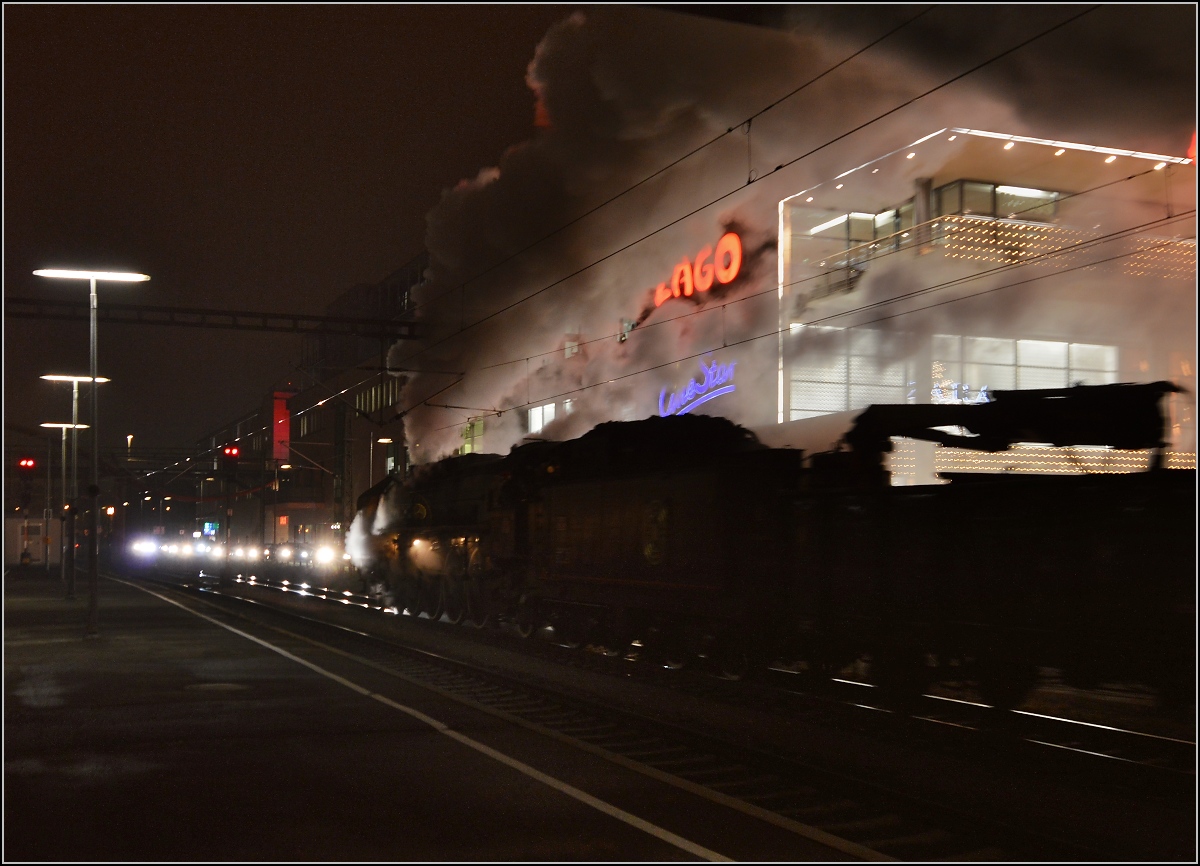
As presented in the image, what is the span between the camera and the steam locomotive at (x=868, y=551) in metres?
8.66

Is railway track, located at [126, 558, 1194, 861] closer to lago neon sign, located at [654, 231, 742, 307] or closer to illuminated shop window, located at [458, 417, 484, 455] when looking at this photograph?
illuminated shop window, located at [458, 417, 484, 455]

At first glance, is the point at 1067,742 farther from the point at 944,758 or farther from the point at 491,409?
the point at 491,409

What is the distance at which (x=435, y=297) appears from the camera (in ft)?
97.1

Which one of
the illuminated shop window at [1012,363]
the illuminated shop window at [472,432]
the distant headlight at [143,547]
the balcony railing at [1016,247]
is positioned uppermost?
the balcony railing at [1016,247]

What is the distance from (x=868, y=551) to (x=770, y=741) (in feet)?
9.07

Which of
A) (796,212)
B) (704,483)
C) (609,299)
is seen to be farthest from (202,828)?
(609,299)

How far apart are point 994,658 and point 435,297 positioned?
22.1 m

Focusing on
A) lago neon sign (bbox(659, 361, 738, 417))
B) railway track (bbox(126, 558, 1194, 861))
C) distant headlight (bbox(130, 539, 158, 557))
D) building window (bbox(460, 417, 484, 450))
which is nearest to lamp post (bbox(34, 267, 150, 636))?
railway track (bbox(126, 558, 1194, 861))

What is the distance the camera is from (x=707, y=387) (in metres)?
28.9

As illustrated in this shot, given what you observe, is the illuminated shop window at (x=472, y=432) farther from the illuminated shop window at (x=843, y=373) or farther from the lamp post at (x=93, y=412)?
the lamp post at (x=93, y=412)

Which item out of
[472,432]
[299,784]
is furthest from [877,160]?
[299,784]

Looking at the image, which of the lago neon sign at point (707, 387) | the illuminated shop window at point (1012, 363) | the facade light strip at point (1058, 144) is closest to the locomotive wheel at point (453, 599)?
the lago neon sign at point (707, 387)

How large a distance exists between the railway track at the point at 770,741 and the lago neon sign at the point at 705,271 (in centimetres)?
1384

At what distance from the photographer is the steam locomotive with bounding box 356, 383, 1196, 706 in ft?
28.4
